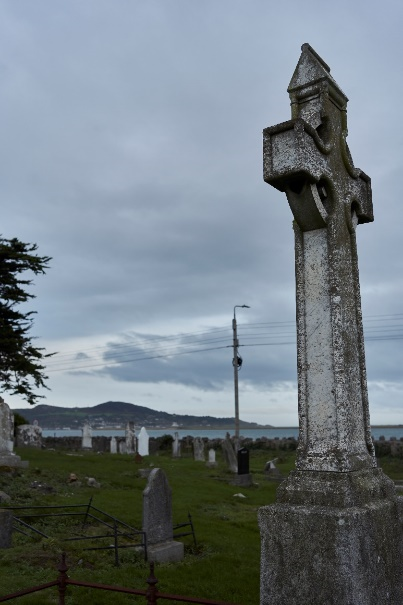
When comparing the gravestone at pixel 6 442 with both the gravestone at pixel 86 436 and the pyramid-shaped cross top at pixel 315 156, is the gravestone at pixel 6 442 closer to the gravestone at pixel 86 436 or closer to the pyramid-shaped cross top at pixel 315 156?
the pyramid-shaped cross top at pixel 315 156

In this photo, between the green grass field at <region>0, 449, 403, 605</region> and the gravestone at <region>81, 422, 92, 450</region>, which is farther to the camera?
the gravestone at <region>81, 422, 92, 450</region>

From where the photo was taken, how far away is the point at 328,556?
392 centimetres

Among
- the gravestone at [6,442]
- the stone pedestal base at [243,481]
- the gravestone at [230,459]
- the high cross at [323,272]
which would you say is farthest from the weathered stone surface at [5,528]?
the gravestone at [230,459]

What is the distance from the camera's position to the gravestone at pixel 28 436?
31.4 m

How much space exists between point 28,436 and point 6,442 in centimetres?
1315

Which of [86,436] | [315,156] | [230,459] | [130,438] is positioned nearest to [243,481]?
[230,459]

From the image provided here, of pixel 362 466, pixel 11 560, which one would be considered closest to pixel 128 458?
pixel 11 560

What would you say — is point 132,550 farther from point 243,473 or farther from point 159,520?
point 243,473

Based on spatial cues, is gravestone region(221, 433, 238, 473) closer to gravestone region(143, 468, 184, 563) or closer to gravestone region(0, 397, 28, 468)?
gravestone region(0, 397, 28, 468)

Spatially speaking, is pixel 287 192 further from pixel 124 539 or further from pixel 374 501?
pixel 124 539

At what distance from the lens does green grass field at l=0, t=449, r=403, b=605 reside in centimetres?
753

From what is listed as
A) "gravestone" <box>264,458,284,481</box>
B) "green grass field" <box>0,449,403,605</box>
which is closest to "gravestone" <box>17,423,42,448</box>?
"green grass field" <box>0,449,403,605</box>

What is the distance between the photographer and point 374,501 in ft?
14.4

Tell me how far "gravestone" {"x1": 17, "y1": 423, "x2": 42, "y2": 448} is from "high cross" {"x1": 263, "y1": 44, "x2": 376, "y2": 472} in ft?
96.5
